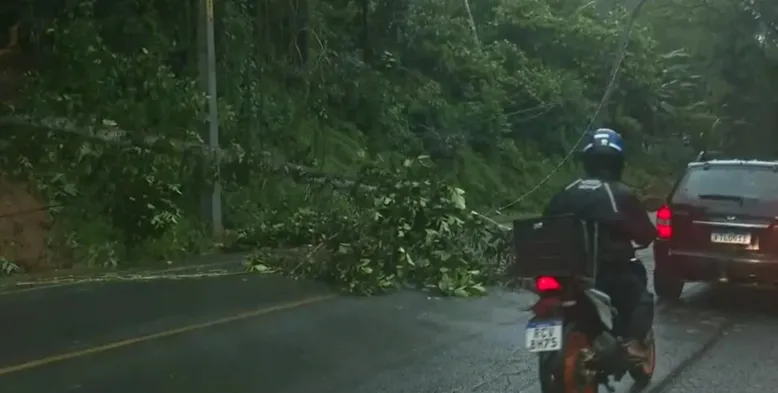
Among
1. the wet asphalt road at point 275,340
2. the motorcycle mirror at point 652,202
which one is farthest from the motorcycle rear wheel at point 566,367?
the motorcycle mirror at point 652,202

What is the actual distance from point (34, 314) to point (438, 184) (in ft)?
18.4

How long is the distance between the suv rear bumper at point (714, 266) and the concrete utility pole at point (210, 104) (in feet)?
26.0

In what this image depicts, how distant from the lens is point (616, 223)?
7051 mm

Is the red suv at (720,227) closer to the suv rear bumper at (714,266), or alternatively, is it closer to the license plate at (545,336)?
the suv rear bumper at (714,266)

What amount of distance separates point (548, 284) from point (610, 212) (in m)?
0.76

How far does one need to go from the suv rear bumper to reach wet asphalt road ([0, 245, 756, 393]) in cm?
42

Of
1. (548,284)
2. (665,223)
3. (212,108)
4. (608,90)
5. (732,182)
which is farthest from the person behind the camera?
(608,90)

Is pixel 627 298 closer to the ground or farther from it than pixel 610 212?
closer to the ground

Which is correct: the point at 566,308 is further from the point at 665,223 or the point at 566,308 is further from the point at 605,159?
the point at 665,223

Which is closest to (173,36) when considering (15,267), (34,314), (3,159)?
(3,159)

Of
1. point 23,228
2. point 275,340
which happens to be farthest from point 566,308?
point 23,228

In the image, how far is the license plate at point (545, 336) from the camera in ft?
21.5

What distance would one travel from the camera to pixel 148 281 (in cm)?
1309

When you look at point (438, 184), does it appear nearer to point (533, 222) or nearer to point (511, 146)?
point (533, 222)
